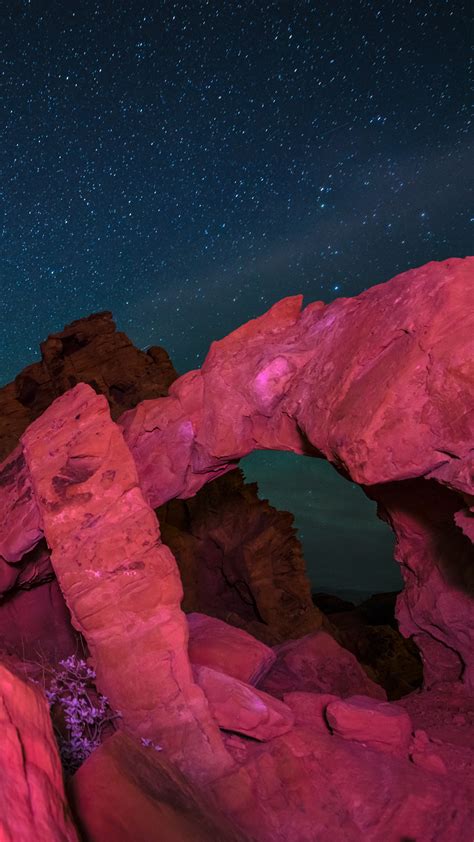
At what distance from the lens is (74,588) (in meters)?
6.08

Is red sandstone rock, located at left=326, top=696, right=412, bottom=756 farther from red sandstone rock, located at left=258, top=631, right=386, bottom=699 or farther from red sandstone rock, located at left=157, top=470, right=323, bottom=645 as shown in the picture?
red sandstone rock, located at left=157, top=470, right=323, bottom=645

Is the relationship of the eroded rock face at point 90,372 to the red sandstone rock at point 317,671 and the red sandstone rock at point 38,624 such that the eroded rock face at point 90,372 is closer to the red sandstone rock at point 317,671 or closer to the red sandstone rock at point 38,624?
the red sandstone rock at point 38,624

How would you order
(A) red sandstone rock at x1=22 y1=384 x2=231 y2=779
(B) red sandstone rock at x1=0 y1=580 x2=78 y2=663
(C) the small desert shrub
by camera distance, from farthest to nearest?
(B) red sandstone rock at x1=0 y1=580 x2=78 y2=663
(A) red sandstone rock at x1=22 y1=384 x2=231 y2=779
(C) the small desert shrub

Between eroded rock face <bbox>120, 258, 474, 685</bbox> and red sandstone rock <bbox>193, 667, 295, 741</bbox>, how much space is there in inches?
102

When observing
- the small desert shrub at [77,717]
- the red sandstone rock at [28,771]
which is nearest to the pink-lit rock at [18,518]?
the small desert shrub at [77,717]

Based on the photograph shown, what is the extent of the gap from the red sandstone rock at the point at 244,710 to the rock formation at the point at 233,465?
18mm

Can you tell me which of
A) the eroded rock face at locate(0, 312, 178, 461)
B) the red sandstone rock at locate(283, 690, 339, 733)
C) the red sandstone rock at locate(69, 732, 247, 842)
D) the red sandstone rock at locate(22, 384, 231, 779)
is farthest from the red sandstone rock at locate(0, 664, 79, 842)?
the eroded rock face at locate(0, 312, 178, 461)

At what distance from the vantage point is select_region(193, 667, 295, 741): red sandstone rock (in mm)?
5773

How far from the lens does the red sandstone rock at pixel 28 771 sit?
1889 millimetres

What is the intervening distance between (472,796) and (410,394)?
3.79 metres

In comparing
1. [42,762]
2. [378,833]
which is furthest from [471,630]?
[42,762]

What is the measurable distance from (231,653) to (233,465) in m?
2.45

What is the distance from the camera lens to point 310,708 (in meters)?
6.45

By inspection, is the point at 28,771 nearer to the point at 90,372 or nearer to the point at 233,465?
the point at 233,465
